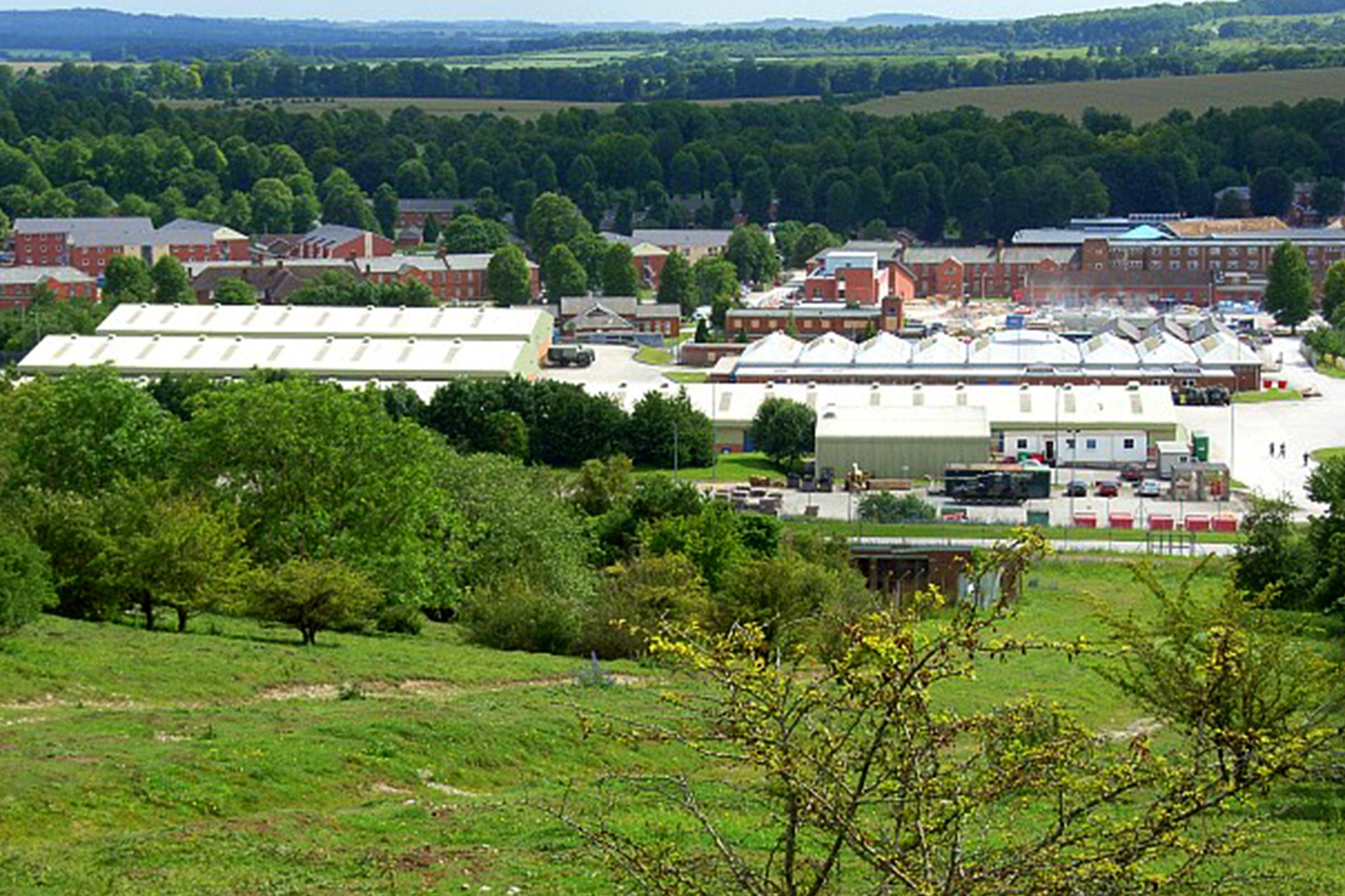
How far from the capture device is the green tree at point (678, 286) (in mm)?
78812

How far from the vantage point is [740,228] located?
295 ft

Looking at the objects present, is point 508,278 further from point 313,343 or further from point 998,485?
point 998,485

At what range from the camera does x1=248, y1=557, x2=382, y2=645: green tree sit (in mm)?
23562

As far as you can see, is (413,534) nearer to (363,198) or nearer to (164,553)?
(164,553)

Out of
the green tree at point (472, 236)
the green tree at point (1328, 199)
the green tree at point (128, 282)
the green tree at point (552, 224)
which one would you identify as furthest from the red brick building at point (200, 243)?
the green tree at point (1328, 199)

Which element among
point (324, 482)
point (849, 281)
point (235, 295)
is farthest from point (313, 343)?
point (324, 482)

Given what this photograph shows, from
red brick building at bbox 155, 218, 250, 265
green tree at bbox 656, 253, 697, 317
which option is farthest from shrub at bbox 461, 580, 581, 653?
red brick building at bbox 155, 218, 250, 265

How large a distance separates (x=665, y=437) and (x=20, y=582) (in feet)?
98.1

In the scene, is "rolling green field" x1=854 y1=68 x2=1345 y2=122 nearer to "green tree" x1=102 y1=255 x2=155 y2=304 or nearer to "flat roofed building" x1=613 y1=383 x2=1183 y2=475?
"green tree" x1=102 y1=255 x2=155 y2=304

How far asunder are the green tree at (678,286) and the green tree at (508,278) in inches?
198

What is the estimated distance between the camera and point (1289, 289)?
75562 mm

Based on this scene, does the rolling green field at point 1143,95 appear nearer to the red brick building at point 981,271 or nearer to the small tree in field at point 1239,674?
the red brick building at point 981,271

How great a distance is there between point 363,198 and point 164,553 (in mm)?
78696

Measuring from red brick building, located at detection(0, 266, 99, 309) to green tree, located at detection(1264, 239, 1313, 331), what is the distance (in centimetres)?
3962
